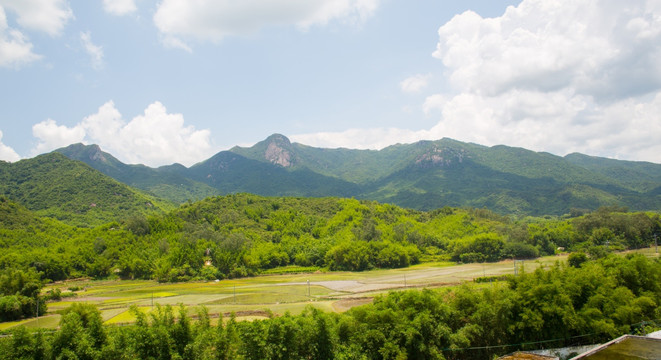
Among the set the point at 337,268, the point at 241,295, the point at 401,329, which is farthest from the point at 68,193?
the point at 401,329

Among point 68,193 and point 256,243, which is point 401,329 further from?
point 68,193

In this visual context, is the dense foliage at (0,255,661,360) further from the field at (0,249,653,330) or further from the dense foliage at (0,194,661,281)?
the dense foliage at (0,194,661,281)

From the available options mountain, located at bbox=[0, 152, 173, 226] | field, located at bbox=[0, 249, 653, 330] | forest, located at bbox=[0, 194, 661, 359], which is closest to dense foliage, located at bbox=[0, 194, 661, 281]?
forest, located at bbox=[0, 194, 661, 359]

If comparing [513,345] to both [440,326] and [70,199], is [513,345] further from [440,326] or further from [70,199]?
[70,199]

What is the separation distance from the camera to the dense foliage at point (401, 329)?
21.6 meters

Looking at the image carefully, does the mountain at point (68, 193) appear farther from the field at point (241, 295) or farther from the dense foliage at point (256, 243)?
the field at point (241, 295)

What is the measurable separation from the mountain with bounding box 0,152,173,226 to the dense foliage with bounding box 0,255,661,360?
123695mm

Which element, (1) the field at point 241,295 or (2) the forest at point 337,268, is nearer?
(2) the forest at point 337,268

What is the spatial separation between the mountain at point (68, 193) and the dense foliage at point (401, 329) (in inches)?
4870

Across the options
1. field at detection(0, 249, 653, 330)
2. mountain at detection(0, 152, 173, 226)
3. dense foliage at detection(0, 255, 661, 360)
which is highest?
mountain at detection(0, 152, 173, 226)

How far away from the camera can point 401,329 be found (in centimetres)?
2386

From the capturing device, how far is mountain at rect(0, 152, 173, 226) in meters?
134

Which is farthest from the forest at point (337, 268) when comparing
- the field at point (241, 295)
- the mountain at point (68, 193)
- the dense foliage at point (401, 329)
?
the mountain at point (68, 193)

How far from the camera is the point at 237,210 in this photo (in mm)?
120688
